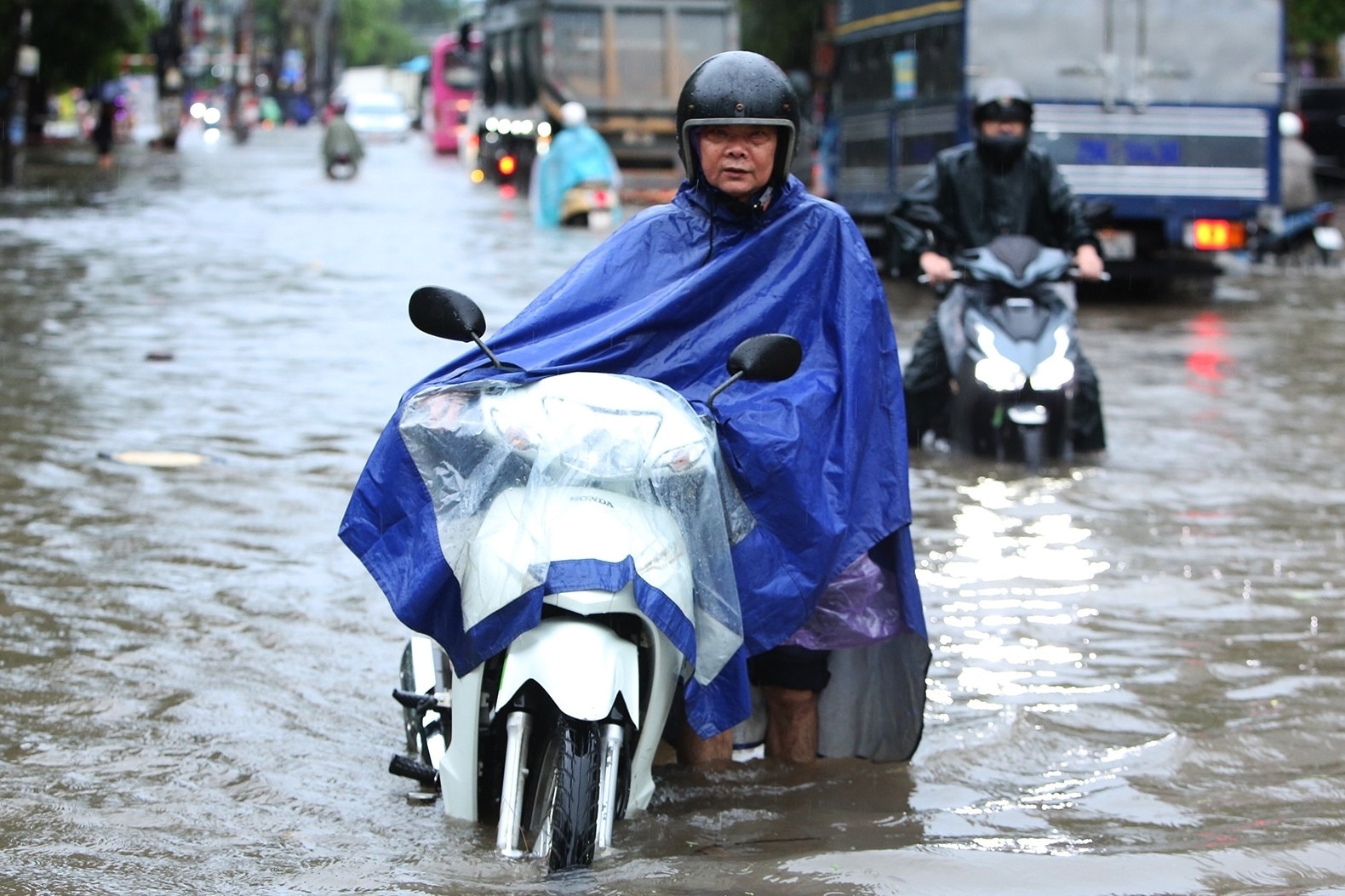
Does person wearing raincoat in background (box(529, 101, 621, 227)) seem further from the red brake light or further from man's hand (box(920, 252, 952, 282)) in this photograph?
man's hand (box(920, 252, 952, 282))

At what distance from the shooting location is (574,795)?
3549mm

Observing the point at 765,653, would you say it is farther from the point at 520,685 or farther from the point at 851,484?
the point at 520,685

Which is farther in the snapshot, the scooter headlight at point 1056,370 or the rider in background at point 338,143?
the rider in background at point 338,143

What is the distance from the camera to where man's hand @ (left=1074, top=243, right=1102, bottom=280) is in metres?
8.11

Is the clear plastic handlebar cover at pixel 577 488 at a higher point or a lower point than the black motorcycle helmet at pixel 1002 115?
lower

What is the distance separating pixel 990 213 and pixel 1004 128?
50 centimetres

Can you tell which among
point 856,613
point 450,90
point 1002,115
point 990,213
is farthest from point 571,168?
point 450,90

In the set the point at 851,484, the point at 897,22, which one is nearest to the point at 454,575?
the point at 851,484

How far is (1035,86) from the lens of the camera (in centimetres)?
1516

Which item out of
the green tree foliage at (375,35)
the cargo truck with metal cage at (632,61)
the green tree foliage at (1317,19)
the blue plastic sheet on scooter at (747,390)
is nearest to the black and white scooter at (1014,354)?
the blue plastic sheet on scooter at (747,390)

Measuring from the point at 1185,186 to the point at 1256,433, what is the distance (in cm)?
617

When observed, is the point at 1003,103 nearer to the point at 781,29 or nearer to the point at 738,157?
the point at 738,157

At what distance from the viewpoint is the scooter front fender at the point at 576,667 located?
352cm

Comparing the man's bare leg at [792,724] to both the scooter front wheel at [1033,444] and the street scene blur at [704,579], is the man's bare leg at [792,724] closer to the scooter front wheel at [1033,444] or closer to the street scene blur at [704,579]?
the street scene blur at [704,579]
